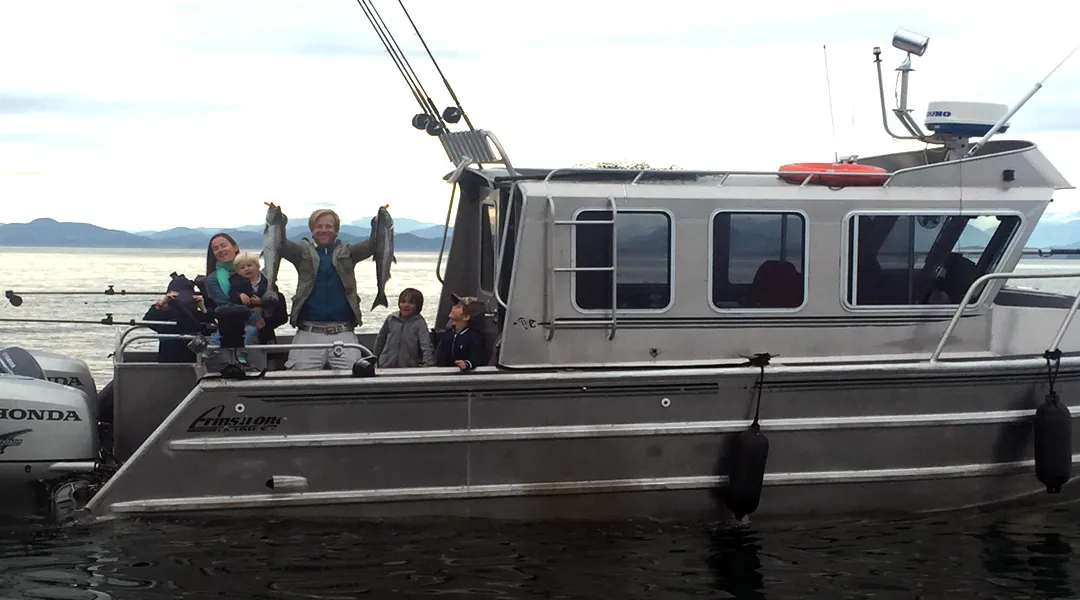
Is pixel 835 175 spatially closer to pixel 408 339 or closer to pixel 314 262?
pixel 408 339

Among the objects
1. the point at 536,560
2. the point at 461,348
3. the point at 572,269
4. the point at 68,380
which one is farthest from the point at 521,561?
the point at 68,380

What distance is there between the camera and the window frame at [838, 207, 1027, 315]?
7.60m

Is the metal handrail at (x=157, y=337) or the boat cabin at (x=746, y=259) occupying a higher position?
the boat cabin at (x=746, y=259)

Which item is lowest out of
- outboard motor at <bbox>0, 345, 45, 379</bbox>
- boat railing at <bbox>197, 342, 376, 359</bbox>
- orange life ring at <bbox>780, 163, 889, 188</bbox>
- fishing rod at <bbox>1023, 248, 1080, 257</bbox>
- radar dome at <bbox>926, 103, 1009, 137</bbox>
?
outboard motor at <bbox>0, 345, 45, 379</bbox>

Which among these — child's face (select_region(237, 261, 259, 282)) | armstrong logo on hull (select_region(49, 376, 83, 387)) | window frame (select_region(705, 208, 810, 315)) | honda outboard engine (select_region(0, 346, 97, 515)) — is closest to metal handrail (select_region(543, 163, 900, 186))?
window frame (select_region(705, 208, 810, 315))

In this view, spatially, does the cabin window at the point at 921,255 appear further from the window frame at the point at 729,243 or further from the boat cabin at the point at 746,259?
the window frame at the point at 729,243

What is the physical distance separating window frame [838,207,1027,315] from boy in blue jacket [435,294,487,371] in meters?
2.38

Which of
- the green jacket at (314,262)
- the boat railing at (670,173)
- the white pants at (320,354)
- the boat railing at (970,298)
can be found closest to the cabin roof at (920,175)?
the boat railing at (670,173)

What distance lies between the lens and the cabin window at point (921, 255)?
7.66 meters

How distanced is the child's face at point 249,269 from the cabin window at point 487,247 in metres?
1.60

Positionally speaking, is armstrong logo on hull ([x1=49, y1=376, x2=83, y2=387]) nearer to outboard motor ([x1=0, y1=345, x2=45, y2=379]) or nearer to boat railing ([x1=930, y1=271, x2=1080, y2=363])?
outboard motor ([x1=0, y1=345, x2=45, y2=379])

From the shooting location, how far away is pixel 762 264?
7.54m

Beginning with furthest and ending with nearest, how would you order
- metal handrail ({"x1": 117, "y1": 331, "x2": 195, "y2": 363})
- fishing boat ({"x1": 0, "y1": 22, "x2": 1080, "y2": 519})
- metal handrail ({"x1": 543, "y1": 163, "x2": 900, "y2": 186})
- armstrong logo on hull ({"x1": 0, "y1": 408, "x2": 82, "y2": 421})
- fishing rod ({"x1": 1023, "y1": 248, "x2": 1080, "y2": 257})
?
fishing rod ({"x1": 1023, "y1": 248, "x2": 1080, "y2": 257}) < metal handrail ({"x1": 543, "y1": 163, "x2": 900, "y2": 186}) < metal handrail ({"x1": 117, "y1": 331, "x2": 195, "y2": 363}) < fishing boat ({"x1": 0, "y1": 22, "x2": 1080, "y2": 519}) < armstrong logo on hull ({"x1": 0, "y1": 408, "x2": 82, "y2": 421})

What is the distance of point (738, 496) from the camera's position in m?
7.23
